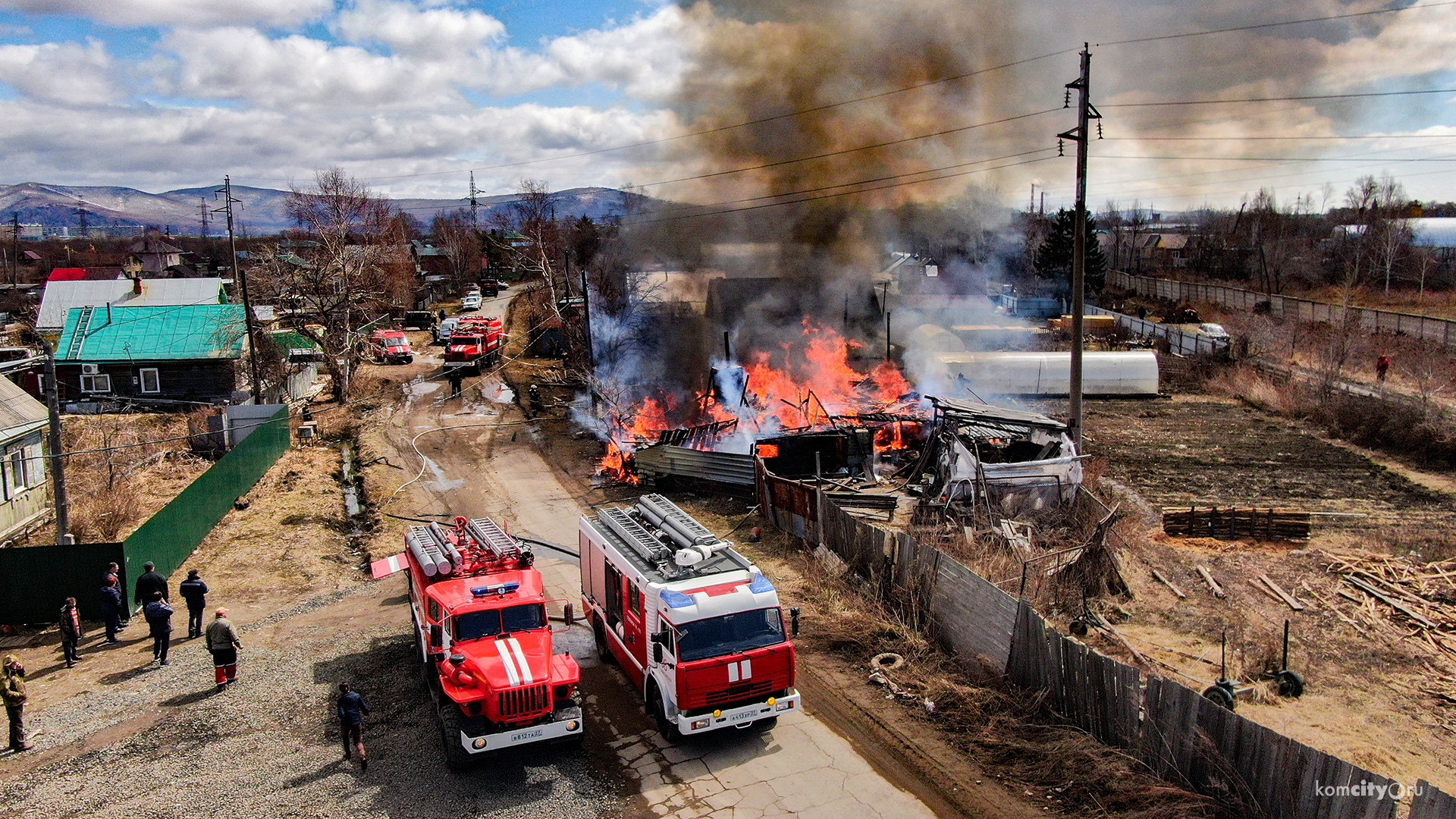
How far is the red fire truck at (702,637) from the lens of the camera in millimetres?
10523

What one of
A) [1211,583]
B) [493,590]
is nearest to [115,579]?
[493,590]

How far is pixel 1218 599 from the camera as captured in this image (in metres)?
15.6

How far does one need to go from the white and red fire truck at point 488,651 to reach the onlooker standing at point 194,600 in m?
4.75

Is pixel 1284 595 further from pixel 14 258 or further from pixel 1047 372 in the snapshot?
pixel 14 258

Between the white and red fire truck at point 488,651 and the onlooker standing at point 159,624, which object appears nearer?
the white and red fire truck at point 488,651

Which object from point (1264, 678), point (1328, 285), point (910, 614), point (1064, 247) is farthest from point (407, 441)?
point (1328, 285)

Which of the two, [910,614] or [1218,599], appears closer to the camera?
[910,614]

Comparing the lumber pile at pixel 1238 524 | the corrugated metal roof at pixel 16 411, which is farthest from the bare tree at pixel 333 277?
the lumber pile at pixel 1238 524

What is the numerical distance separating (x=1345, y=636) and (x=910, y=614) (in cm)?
710

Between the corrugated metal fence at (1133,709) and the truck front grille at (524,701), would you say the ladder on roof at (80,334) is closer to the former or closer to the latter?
the truck front grille at (524,701)

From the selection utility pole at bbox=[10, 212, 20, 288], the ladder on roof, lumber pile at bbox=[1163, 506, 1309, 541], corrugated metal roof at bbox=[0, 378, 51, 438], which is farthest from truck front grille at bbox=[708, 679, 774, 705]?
utility pole at bbox=[10, 212, 20, 288]

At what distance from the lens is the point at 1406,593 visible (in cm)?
1553

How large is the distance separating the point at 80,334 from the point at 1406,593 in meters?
44.9

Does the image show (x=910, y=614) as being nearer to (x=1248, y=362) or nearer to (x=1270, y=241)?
(x=1248, y=362)
